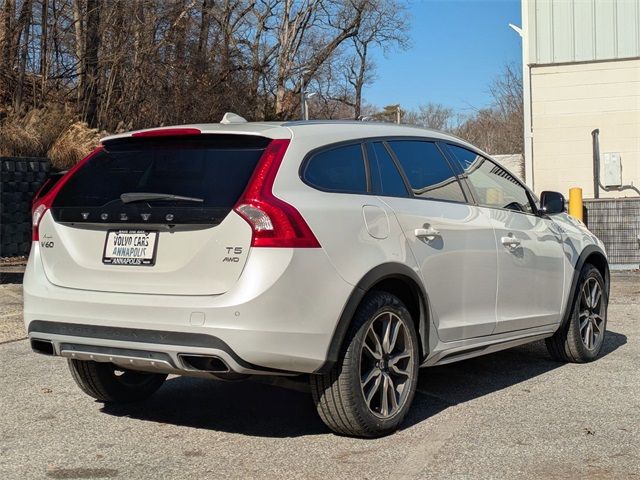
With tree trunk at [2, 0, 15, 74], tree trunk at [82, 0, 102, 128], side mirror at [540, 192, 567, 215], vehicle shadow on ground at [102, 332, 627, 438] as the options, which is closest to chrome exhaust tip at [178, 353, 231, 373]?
vehicle shadow on ground at [102, 332, 627, 438]

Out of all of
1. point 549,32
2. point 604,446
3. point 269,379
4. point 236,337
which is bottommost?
point 604,446

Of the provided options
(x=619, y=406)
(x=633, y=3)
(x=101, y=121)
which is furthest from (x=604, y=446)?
(x=101, y=121)

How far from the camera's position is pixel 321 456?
4711mm

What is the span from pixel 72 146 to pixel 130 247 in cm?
1273

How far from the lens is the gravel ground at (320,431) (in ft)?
14.8

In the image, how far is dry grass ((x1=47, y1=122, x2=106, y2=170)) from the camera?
16.6 m

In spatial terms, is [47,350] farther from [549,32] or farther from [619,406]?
[549,32]

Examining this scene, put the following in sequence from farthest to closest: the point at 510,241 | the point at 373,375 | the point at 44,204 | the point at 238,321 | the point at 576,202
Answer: the point at 576,202 → the point at 510,241 → the point at 44,204 → the point at 373,375 → the point at 238,321

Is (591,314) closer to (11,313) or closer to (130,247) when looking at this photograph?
(130,247)

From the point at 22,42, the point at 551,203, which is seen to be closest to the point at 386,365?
the point at 551,203

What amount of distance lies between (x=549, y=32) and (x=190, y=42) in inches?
365

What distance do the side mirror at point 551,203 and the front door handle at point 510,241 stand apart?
69cm

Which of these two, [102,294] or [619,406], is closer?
[102,294]

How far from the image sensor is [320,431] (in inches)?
206
